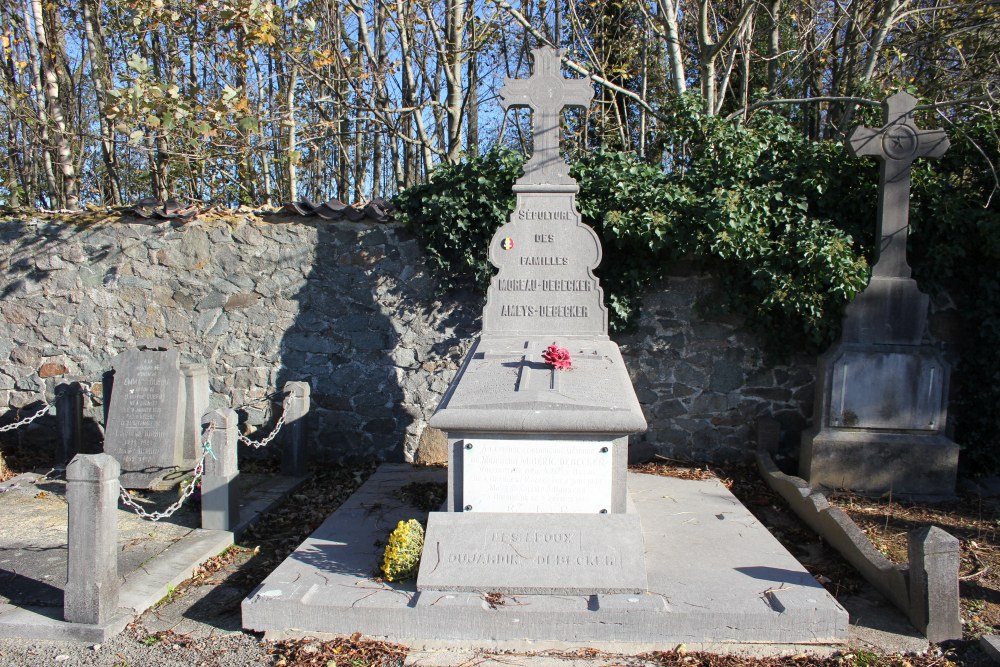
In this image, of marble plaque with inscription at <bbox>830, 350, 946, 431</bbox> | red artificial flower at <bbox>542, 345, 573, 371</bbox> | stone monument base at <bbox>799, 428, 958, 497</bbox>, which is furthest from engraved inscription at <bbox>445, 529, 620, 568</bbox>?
marble plaque with inscription at <bbox>830, 350, 946, 431</bbox>

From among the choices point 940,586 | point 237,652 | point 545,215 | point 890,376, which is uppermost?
point 545,215

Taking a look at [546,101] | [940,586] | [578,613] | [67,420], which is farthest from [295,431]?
[940,586]

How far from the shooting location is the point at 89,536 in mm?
3584

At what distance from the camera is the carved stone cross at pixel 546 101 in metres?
5.61

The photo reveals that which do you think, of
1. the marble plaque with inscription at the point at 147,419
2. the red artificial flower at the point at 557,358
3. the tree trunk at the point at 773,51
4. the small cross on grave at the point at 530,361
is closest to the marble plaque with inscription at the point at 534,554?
the small cross on grave at the point at 530,361

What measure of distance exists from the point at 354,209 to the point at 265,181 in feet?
20.1

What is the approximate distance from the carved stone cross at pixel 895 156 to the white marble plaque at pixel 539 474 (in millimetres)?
3538

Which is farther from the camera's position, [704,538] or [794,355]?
[794,355]

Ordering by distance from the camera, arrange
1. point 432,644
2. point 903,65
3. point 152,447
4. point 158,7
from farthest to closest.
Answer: point 903,65, point 158,7, point 152,447, point 432,644

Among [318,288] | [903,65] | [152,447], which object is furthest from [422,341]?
[903,65]

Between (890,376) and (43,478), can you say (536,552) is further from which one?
(43,478)

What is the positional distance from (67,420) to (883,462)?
7.26 metres

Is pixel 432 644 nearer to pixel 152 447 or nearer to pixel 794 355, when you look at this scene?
pixel 152 447

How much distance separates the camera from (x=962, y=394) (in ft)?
20.7
